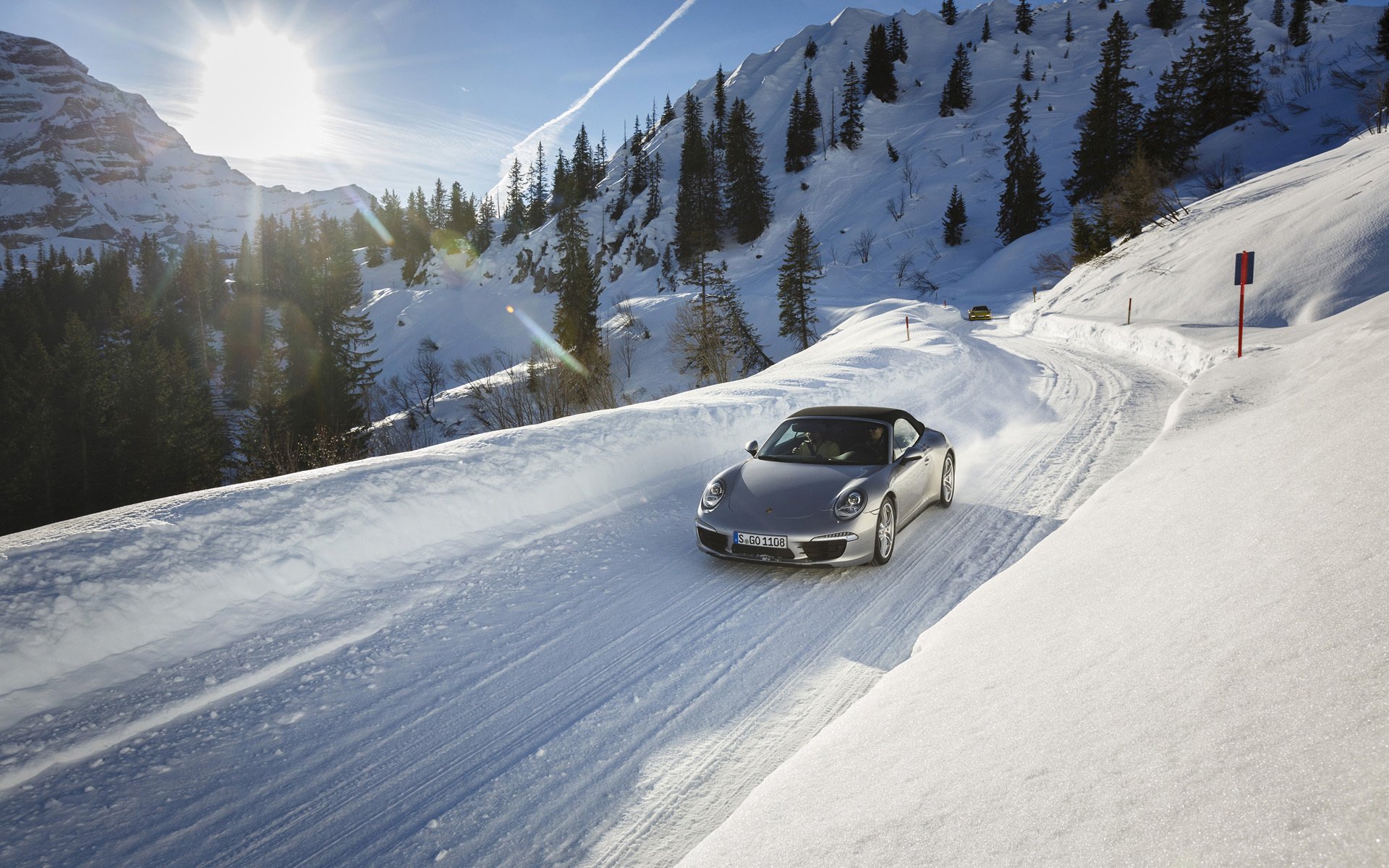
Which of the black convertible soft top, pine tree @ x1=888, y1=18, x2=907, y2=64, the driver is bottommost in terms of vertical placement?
the driver

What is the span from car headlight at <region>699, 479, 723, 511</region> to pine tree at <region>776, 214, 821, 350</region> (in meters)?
41.7

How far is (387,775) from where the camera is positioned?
131 inches

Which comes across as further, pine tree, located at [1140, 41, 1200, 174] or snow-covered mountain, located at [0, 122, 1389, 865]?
pine tree, located at [1140, 41, 1200, 174]

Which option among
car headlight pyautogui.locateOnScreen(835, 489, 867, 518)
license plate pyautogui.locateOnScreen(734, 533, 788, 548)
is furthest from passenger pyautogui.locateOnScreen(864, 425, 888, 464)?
license plate pyautogui.locateOnScreen(734, 533, 788, 548)

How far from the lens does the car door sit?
20.4 feet

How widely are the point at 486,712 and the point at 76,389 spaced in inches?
1799

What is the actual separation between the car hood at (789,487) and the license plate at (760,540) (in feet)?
0.74

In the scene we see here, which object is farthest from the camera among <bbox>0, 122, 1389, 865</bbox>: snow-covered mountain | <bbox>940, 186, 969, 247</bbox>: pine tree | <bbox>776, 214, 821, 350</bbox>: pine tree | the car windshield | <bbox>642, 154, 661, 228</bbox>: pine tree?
<bbox>642, 154, 661, 228</bbox>: pine tree

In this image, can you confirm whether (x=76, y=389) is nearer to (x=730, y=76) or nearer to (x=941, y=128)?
(x=941, y=128)

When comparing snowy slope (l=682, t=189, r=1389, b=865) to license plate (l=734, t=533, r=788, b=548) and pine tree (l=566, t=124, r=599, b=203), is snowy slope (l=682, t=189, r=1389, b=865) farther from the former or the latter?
pine tree (l=566, t=124, r=599, b=203)

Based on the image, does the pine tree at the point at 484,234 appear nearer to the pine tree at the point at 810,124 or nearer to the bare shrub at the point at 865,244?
the pine tree at the point at 810,124

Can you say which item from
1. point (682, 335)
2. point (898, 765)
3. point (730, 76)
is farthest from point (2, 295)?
point (730, 76)

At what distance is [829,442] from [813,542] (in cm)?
158

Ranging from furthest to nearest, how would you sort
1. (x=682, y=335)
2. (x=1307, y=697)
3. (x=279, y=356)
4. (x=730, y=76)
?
(x=730, y=76)
(x=682, y=335)
(x=279, y=356)
(x=1307, y=697)
